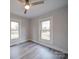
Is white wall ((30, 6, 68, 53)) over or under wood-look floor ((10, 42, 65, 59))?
over

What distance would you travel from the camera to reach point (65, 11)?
11.4 ft

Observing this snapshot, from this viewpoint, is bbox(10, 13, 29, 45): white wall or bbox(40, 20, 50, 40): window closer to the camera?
bbox(40, 20, 50, 40): window

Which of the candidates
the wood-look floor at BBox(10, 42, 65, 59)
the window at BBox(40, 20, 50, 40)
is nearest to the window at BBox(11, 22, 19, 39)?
the wood-look floor at BBox(10, 42, 65, 59)

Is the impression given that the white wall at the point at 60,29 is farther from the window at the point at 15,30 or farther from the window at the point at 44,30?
the window at the point at 15,30

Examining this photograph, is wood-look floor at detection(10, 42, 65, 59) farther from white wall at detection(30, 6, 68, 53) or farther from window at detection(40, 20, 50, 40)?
window at detection(40, 20, 50, 40)

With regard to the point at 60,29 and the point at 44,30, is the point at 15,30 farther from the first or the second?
the point at 60,29

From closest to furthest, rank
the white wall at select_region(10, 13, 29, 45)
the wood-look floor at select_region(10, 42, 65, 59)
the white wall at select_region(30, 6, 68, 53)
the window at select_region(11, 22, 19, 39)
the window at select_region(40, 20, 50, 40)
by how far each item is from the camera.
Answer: the wood-look floor at select_region(10, 42, 65, 59)
the white wall at select_region(30, 6, 68, 53)
the window at select_region(40, 20, 50, 40)
the window at select_region(11, 22, 19, 39)
the white wall at select_region(10, 13, 29, 45)

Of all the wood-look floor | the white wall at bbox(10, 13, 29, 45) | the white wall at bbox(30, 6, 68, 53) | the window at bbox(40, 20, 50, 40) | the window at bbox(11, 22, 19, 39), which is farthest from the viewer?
the white wall at bbox(10, 13, 29, 45)

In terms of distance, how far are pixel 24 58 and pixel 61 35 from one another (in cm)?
206

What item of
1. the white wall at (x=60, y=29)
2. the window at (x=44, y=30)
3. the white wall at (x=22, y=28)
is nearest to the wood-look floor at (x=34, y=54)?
the white wall at (x=60, y=29)

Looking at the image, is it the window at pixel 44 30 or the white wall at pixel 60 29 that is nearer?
the white wall at pixel 60 29

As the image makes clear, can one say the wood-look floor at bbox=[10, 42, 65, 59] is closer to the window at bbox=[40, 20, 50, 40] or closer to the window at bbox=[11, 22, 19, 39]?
the window at bbox=[40, 20, 50, 40]
